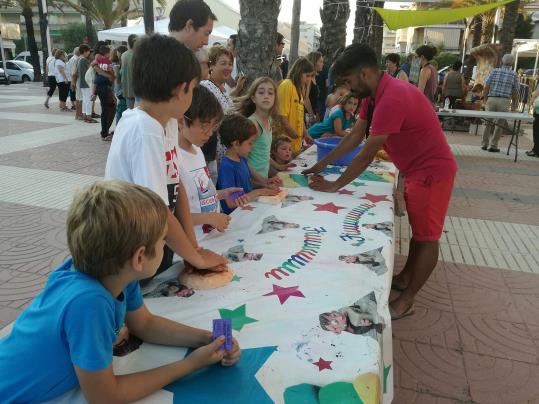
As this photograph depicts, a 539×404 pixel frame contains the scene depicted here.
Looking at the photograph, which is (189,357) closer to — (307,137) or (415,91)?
(415,91)

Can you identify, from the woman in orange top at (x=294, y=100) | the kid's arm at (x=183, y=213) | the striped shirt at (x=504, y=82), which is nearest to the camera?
the kid's arm at (x=183, y=213)

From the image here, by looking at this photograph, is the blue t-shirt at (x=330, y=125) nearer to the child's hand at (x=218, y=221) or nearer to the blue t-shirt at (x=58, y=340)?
the child's hand at (x=218, y=221)

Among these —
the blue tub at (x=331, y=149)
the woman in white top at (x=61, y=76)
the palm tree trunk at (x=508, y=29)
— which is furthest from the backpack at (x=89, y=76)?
the palm tree trunk at (x=508, y=29)

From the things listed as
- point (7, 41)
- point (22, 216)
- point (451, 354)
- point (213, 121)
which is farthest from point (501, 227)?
point (7, 41)

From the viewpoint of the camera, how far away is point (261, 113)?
131 inches

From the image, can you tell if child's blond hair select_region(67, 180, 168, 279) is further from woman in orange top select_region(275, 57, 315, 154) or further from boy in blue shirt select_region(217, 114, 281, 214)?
woman in orange top select_region(275, 57, 315, 154)

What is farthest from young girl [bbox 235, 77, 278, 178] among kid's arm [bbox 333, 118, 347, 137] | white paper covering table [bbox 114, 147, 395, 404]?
kid's arm [bbox 333, 118, 347, 137]

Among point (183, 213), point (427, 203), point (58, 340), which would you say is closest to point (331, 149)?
point (427, 203)

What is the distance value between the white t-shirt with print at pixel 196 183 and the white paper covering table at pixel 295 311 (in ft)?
0.50

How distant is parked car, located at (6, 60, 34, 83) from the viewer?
23.5 m

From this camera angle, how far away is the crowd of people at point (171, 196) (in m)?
0.94

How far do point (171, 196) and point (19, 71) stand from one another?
26735 mm

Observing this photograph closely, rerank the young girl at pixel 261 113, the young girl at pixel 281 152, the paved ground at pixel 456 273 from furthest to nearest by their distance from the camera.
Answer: the young girl at pixel 281 152, the young girl at pixel 261 113, the paved ground at pixel 456 273

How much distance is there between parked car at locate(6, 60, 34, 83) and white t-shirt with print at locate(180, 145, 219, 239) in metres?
26.2
